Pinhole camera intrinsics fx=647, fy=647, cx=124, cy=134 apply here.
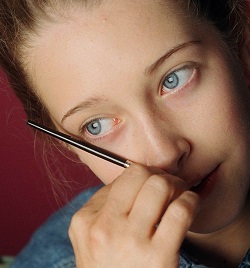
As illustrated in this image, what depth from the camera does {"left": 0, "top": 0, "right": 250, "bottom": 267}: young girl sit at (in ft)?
3.17

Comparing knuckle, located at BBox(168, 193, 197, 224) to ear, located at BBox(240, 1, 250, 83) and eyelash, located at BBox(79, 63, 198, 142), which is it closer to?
eyelash, located at BBox(79, 63, 198, 142)

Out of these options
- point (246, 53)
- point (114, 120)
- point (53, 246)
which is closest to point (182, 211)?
point (114, 120)

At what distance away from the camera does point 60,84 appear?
41.4 inches

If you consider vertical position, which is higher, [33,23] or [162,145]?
[33,23]

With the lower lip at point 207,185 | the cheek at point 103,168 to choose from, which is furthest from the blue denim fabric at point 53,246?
the lower lip at point 207,185

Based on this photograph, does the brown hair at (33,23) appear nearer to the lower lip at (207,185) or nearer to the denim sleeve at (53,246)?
the lower lip at (207,185)

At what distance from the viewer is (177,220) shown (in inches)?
36.4

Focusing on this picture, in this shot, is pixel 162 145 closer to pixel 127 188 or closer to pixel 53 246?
pixel 127 188

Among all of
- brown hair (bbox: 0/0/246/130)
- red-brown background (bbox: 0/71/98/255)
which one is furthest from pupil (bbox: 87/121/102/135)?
red-brown background (bbox: 0/71/98/255)

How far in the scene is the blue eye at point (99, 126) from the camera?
1.08 m

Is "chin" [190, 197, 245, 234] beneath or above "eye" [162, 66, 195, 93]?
beneath

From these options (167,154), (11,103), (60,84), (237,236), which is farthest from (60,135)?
(11,103)

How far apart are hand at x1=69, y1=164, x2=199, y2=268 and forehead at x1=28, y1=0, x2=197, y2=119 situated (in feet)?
0.52

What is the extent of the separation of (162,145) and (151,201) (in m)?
0.10
